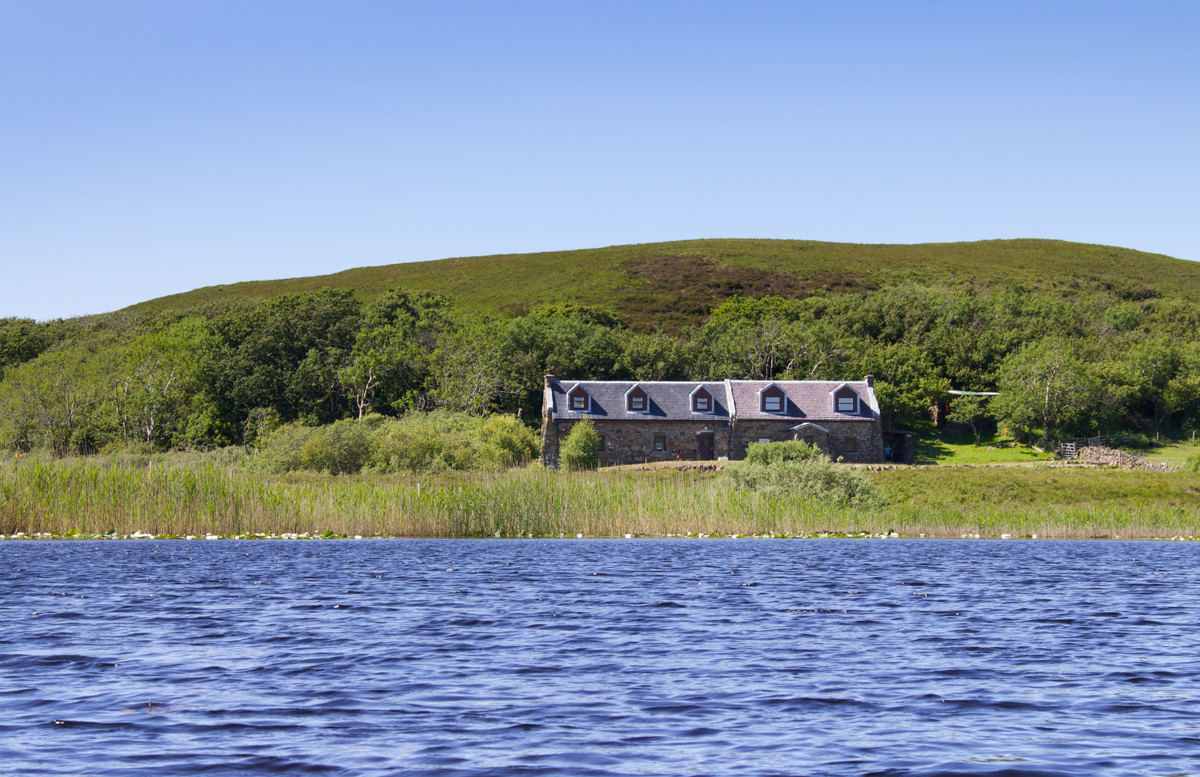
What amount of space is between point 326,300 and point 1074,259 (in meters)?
110

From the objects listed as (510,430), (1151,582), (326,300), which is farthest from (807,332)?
(1151,582)

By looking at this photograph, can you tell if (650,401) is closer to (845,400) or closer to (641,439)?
(641,439)

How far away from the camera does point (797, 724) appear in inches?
326

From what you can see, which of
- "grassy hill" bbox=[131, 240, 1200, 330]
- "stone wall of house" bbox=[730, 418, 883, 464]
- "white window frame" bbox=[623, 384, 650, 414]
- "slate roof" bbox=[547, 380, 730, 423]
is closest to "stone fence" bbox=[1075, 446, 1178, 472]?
"stone wall of house" bbox=[730, 418, 883, 464]

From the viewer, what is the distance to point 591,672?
10.5 m

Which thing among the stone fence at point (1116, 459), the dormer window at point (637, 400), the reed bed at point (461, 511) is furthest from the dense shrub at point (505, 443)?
the stone fence at point (1116, 459)

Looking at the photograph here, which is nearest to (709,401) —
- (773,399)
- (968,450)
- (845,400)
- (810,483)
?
(773,399)

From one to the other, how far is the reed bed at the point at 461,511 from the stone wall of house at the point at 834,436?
2998cm

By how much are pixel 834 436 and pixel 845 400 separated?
2770 millimetres

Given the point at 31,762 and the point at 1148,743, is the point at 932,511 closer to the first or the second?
the point at 1148,743

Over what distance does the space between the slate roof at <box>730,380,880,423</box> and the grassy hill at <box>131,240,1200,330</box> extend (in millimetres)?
37032

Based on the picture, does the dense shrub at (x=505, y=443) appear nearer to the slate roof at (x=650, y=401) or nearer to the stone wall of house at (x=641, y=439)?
the stone wall of house at (x=641, y=439)

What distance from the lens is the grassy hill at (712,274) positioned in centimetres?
12000

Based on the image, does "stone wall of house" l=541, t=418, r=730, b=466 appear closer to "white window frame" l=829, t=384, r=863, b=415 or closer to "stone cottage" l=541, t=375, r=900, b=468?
"stone cottage" l=541, t=375, r=900, b=468
